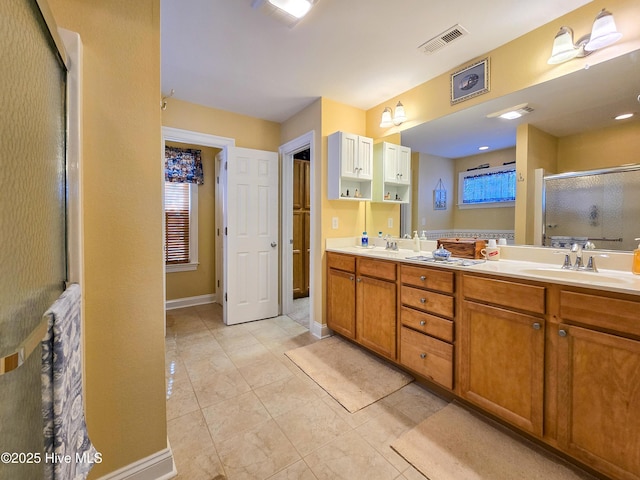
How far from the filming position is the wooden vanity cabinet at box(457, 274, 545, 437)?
1.35m

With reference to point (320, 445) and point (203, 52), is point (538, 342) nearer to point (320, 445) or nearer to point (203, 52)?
point (320, 445)

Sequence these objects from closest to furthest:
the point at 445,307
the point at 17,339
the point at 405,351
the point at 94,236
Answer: the point at 17,339 < the point at 94,236 < the point at 445,307 < the point at 405,351

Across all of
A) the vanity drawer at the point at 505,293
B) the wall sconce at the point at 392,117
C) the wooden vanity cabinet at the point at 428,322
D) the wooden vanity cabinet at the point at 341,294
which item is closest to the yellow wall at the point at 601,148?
the vanity drawer at the point at 505,293

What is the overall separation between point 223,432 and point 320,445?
565 mm

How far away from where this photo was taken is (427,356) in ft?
6.12

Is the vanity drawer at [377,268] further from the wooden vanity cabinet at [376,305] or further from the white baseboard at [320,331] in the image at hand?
the white baseboard at [320,331]

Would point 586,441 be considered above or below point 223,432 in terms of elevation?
above

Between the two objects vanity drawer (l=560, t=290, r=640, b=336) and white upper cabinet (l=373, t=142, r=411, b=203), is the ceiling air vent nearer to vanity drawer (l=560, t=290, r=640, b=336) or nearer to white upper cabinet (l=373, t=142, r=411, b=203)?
white upper cabinet (l=373, t=142, r=411, b=203)

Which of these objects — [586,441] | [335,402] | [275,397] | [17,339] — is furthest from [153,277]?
[586,441]

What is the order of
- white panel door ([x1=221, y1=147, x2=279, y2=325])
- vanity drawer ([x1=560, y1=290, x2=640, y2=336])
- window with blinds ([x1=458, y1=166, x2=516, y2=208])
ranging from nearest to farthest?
vanity drawer ([x1=560, y1=290, x2=640, y2=336])
window with blinds ([x1=458, y1=166, x2=516, y2=208])
white panel door ([x1=221, y1=147, x2=279, y2=325])

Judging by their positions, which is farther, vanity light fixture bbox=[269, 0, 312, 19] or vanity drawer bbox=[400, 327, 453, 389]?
vanity drawer bbox=[400, 327, 453, 389]

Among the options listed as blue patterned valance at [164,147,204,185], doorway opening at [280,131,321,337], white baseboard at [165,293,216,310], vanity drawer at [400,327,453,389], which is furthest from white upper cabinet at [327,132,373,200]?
white baseboard at [165,293,216,310]

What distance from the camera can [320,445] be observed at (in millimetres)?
1452

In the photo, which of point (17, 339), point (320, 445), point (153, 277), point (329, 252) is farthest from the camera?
point (329, 252)
